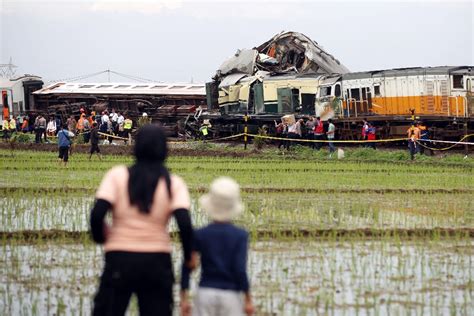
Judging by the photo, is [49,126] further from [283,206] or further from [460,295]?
[460,295]

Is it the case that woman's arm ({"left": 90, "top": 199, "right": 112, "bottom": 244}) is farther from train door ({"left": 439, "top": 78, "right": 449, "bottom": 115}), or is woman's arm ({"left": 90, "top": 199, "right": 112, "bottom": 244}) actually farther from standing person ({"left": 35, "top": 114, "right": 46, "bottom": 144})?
standing person ({"left": 35, "top": 114, "right": 46, "bottom": 144})

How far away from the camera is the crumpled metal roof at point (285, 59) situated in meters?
45.3

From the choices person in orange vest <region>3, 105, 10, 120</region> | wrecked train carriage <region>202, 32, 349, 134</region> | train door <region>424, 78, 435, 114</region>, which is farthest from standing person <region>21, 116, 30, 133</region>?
train door <region>424, 78, 435, 114</region>

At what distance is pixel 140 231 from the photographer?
21.7 ft

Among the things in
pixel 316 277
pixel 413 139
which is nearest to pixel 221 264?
pixel 316 277

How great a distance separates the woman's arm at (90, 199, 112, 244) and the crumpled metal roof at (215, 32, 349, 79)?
37.9 m

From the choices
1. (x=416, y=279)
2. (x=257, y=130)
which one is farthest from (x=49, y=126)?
(x=416, y=279)

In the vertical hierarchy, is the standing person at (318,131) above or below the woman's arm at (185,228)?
below

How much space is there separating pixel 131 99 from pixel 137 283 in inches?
1881

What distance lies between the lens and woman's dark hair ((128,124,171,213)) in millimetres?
6621

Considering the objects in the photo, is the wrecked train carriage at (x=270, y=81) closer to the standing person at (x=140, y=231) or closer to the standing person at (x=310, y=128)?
the standing person at (x=310, y=128)

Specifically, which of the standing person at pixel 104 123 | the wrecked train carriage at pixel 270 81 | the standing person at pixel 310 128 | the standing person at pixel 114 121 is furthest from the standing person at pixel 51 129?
the standing person at pixel 310 128

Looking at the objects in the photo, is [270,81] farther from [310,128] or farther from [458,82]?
[458,82]

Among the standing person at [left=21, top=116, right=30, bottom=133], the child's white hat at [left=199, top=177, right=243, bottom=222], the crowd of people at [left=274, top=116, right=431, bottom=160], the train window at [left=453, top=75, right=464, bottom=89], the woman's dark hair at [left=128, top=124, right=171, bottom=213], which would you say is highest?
the train window at [left=453, top=75, right=464, bottom=89]
